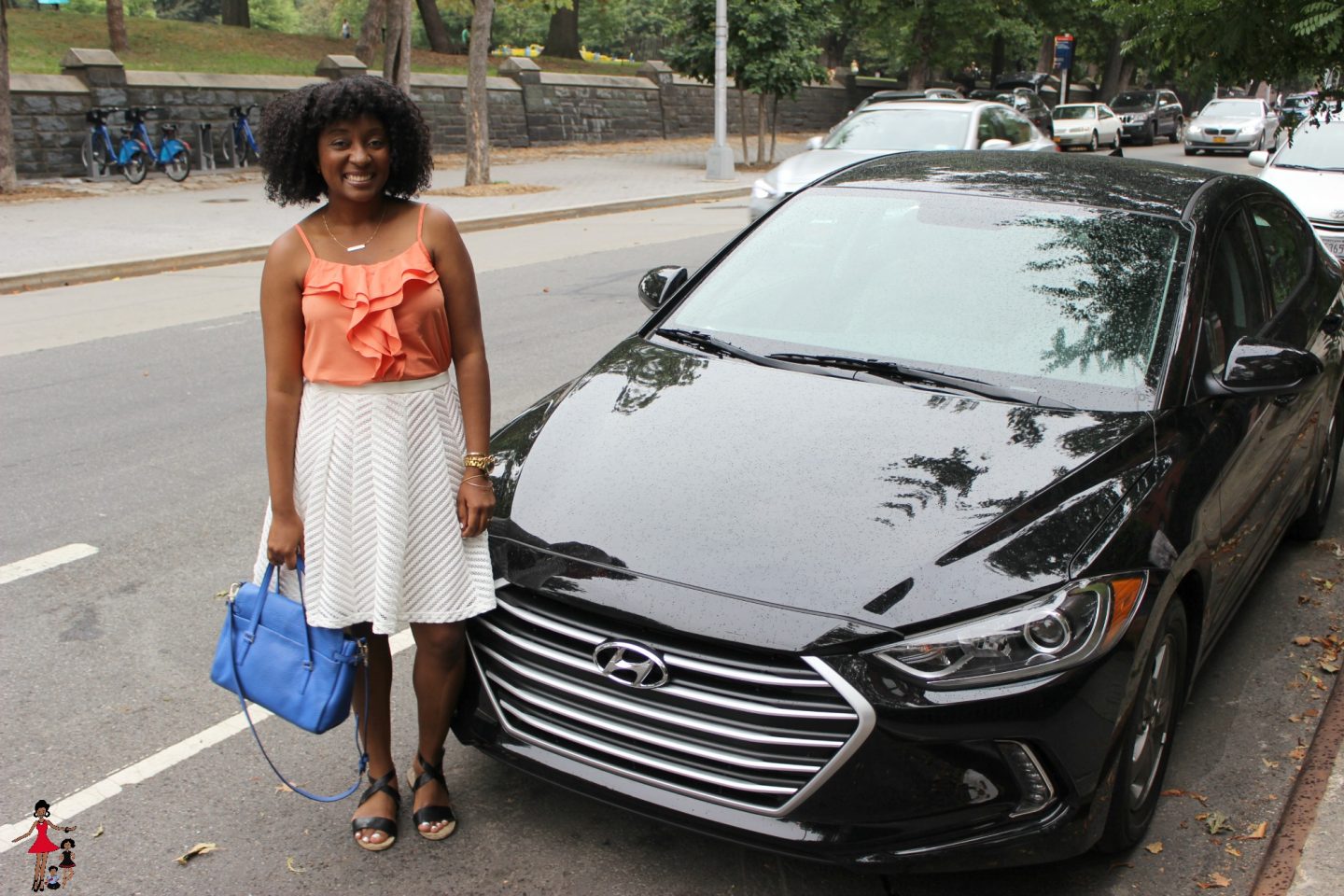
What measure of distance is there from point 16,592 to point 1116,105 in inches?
1633

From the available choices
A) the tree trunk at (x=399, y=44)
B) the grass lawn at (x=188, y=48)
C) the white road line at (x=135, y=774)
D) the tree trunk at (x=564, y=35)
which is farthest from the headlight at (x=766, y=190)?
the tree trunk at (x=564, y=35)

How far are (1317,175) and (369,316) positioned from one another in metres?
11.4

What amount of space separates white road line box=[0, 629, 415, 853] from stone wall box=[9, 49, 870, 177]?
17560mm

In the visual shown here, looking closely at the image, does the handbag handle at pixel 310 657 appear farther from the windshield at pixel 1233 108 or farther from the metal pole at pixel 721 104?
the windshield at pixel 1233 108

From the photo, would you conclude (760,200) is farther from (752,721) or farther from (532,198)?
(752,721)

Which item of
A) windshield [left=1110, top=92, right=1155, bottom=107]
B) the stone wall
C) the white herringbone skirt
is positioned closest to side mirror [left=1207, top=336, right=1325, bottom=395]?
the white herringbone skirt

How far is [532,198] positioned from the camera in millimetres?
19906

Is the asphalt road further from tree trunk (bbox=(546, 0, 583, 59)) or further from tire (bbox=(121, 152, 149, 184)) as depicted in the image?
tree trunk (bbox=(546, 0, 583, 59))

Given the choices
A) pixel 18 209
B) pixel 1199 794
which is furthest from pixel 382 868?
pixel 18 209

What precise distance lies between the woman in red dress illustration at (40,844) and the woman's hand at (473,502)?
1.29 m

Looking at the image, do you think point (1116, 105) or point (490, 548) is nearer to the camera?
point (490, 548)

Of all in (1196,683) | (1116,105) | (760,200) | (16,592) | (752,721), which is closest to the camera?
(752,721)

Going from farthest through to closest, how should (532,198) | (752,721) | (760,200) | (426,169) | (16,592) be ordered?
1. (532,198)
2. (760,200)
3. (16,592)
4. (426,169)
5. (752,721)

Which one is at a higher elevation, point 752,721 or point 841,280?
point 841,280
